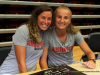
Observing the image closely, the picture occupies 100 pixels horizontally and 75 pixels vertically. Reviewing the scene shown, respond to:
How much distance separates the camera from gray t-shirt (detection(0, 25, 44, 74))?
3.58 feet

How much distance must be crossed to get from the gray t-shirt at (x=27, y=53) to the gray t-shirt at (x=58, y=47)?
0.15 metres

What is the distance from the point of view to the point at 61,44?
1312 millimetres

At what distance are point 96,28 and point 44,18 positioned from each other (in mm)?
3201

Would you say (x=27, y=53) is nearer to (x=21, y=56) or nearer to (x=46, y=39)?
(x=21, y=56)

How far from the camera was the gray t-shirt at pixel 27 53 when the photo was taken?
1.09m

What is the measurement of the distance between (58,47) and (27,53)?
14.2 inches

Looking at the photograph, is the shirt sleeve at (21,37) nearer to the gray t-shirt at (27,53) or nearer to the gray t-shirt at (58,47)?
the gray t-shirt at (27,53)

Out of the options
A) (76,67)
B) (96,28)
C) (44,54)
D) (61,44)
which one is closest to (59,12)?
(61,44)

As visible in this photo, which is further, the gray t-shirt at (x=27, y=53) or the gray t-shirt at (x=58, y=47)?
the gray t-shirt at (x=58, y=47)

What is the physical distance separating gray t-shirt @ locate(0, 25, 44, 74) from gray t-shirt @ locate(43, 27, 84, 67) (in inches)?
5.9

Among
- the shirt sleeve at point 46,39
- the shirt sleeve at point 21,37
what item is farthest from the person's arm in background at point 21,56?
the shirt sleeve at point 46,39

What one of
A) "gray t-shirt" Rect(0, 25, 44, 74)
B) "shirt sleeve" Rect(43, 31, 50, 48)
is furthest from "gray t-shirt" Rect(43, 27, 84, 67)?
"gray t-shirt" Rect(0, 25, 44, 74)

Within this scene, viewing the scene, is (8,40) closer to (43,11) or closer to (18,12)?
(18,12)

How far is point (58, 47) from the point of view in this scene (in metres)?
1.30
